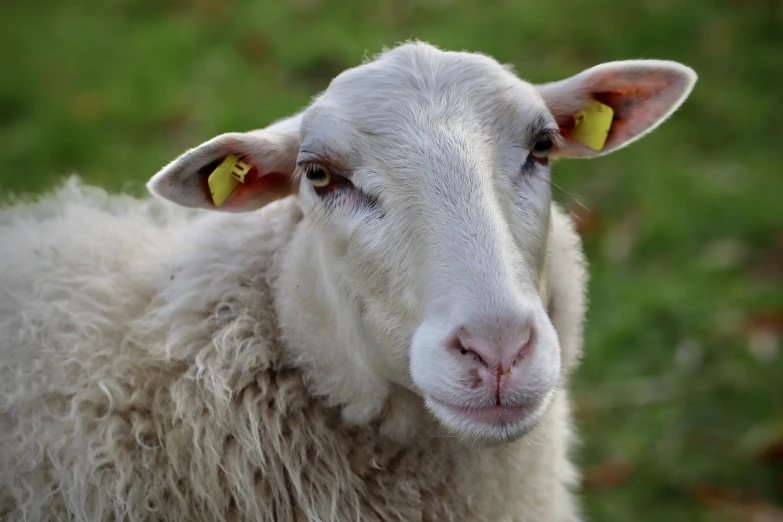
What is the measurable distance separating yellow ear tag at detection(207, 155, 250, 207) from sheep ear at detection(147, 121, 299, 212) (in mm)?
22

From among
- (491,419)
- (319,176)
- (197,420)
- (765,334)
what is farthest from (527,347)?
(765,334)

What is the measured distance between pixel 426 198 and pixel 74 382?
4.04 ft

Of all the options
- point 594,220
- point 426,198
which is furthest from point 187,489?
point 594,220

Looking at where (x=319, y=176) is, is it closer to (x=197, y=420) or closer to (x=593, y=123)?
(x=197, y=420)

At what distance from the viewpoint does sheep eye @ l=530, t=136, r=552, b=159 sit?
268 cm

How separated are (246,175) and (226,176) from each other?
8 centimetres

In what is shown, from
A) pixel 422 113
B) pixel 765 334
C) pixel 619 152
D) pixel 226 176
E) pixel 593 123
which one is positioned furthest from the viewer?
pixel 619 152

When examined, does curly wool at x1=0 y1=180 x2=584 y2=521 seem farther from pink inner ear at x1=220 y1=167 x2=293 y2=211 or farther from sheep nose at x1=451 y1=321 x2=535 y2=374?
sheep nose at x1=451 y1=321 x2=535 y2=374

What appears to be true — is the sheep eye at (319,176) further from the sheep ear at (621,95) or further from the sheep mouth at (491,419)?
the sheep ear at (621,95)

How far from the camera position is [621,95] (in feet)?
10.1

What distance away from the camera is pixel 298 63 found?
23.2ft

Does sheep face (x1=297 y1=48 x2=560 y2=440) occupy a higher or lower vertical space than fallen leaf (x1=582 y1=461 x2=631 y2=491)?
higher

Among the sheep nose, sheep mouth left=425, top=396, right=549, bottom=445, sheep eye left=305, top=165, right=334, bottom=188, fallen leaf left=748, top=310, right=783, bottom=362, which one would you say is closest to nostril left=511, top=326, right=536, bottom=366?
the sheep nose

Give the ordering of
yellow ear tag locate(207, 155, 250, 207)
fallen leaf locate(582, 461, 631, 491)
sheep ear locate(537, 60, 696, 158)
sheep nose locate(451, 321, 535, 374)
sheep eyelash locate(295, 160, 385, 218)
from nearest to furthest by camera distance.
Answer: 1. sheep nose locate(451, 321, 535, 374)
2. sheep eyelash locate(295, 160, 385, 218)
3. yellow ear tag locate(207, 155, 250, 207)
4. sheep ear locate(537, 60, 696, 158)
5. fallen leaf locate(582, 461, 631, 491)
